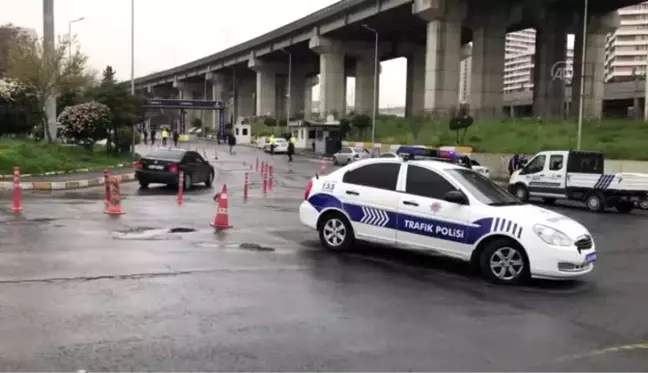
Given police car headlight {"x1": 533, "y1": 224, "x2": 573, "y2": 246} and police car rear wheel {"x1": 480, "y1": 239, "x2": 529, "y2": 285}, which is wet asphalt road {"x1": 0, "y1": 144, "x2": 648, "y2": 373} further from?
police car headlight {"x1": 533, "y1": 224, "x2": 573, "y2": 246}

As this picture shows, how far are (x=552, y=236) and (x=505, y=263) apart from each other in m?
0.71

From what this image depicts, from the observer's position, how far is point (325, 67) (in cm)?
8181

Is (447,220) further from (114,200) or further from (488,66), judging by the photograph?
(488,66)

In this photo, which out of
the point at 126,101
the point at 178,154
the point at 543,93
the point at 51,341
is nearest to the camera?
the point at 51,341

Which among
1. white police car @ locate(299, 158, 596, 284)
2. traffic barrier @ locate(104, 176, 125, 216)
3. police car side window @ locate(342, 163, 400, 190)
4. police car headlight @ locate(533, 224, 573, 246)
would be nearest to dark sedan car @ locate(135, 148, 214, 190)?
traffic barrier @ locate(104, 176, 125, 216)

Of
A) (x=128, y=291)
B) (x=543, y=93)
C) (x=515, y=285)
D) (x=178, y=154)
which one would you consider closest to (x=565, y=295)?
(x=515, y=285)

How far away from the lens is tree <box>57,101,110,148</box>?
3509cm

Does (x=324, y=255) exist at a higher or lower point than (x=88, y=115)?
lower

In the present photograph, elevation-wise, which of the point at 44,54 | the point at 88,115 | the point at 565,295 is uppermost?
the point at 44,54

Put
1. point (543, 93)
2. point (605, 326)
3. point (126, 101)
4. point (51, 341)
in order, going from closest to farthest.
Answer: point (51, 341)
point (605, 326)
point (126, 101)
point (543, 93)

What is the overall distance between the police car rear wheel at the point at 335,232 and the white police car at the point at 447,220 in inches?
0.6

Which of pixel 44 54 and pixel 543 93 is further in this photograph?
pixel 543 93

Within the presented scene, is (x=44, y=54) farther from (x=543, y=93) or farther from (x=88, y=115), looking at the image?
(x=543, y=93)

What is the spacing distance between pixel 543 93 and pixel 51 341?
230 ft
